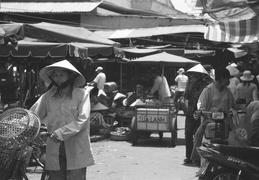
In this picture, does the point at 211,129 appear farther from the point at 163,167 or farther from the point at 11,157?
the point at 11,157

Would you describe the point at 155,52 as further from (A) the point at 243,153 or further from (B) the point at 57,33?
(A) the point at 243,153

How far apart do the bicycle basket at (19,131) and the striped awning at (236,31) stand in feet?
14.2

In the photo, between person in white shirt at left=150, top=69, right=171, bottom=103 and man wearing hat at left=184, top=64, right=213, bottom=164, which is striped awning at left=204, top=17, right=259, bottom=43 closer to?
man wearing hat at left=184, top=64, right=213, bottom=164

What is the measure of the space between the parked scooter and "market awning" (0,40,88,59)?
5759mm

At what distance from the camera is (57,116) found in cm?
429

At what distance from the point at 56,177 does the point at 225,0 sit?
3.52m

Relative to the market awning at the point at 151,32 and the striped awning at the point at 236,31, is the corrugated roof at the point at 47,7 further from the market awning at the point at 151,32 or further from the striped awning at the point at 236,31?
the striped awning at the point at 236,31

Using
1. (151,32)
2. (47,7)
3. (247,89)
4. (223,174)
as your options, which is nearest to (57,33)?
(247,89)

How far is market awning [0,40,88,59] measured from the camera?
987 cm

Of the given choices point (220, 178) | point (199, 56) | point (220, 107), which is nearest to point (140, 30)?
point (199, 56)

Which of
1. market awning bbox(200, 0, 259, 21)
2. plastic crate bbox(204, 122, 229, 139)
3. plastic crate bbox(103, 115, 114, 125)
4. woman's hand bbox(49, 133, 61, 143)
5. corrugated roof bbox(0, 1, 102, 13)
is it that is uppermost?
corrugated roof bbox(0, 1, 102, 13)

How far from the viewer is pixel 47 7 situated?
1073 inches

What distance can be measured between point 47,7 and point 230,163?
23.8 m

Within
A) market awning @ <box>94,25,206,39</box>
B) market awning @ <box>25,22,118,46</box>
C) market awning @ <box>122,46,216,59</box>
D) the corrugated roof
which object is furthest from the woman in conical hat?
the corrugated roof
